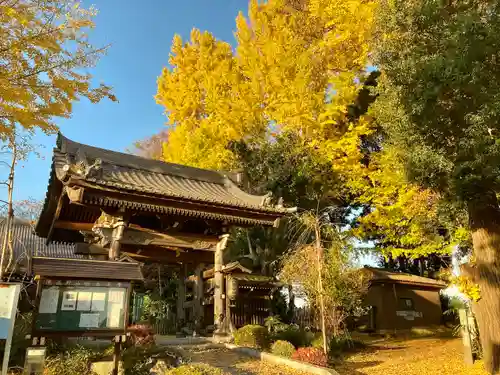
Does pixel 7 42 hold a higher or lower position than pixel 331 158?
lower

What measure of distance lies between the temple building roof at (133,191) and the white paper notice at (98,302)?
3.21 m

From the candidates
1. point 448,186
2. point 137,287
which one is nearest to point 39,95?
point 448,186

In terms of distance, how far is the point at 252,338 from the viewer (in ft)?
35.2

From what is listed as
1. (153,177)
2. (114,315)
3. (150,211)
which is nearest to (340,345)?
(150,211)

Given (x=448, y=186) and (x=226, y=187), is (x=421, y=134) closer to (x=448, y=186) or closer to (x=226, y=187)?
(x=448, y=186)

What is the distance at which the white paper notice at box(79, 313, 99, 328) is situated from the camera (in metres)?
6.68

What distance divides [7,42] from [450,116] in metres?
10.3

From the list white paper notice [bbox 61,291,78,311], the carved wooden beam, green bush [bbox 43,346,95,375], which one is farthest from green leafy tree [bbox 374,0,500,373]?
green bush [bbox 43,346,95,375]

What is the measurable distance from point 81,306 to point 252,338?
545 centimetres

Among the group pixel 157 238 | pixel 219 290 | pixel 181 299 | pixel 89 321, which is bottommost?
pixel 89 321

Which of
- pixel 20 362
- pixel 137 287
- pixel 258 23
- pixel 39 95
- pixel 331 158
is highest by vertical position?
pixel 258 23

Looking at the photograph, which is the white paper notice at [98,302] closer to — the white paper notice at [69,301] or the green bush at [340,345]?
the white paper notice at [69,301]

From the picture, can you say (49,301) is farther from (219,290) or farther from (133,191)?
(219,290)

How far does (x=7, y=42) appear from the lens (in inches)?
286
